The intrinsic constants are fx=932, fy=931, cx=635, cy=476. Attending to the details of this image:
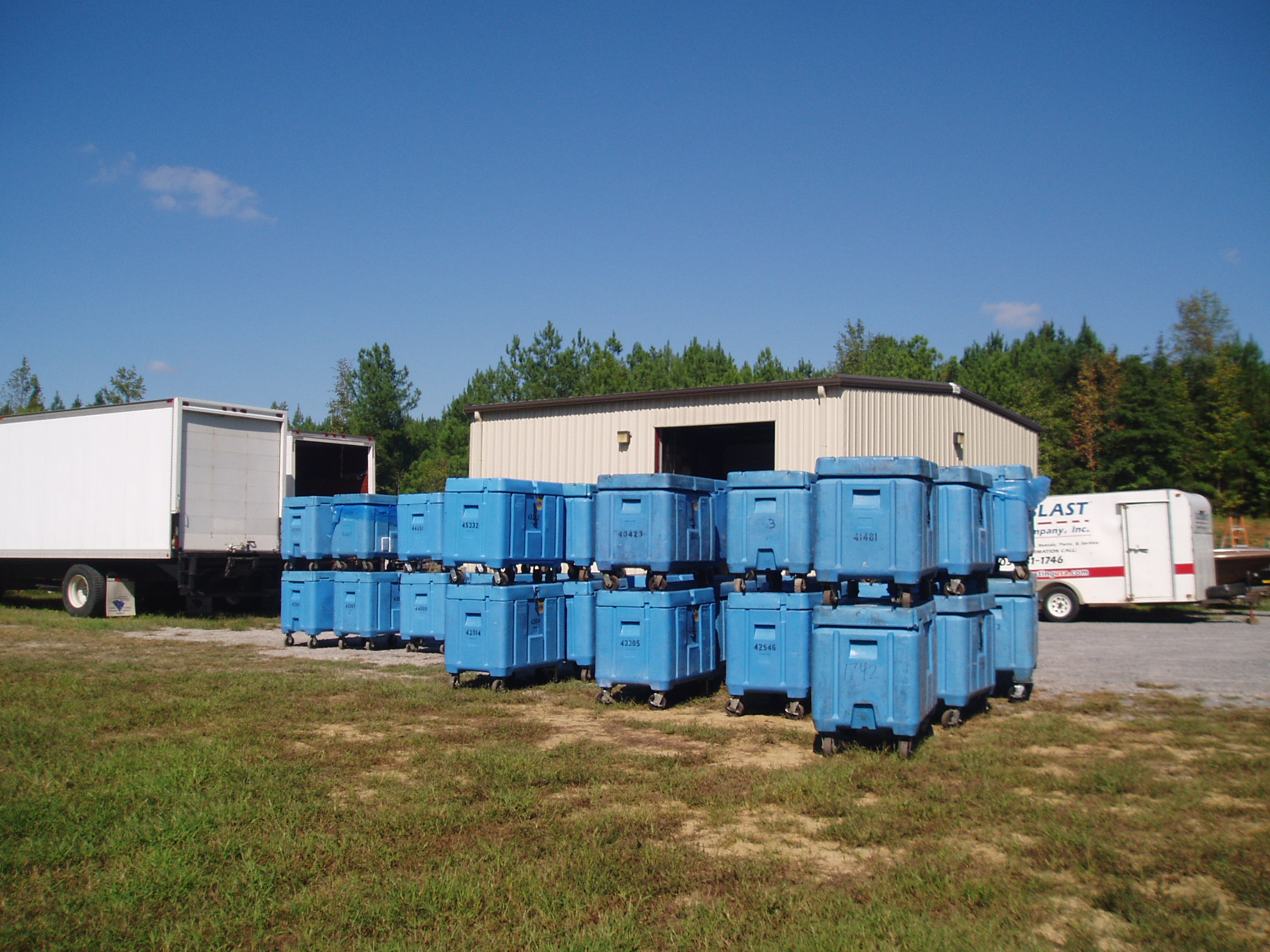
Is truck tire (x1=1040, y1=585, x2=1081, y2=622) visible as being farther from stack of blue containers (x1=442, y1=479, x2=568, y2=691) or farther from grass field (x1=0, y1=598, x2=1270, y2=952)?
stack of blue containers (x1=442, y1=479, x2=568, y2=691)

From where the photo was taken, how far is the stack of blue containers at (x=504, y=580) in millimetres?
10148

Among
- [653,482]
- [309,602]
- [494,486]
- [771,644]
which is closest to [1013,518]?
[771,644]

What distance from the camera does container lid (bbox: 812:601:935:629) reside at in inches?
272

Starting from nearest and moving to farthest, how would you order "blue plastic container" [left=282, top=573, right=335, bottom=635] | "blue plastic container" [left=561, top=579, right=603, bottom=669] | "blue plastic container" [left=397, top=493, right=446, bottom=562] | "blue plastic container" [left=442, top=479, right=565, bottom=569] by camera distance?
"blue plastic container" [left=442, top=479, right=565, bottom=569] → "blue plastic container" [left=561, top=579, right=603, bottom=669] → "blue plastic container" [left=397, top=493, right=446, bottom=562] → "blue plastic container" [left=282, top=573, right=335, bottom=635]

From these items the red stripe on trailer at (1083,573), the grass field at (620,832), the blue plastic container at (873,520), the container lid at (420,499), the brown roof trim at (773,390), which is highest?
the brown roof trim at (773,390)

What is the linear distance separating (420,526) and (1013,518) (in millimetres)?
7768

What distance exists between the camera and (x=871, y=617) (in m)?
6.99

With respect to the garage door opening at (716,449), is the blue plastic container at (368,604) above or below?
below

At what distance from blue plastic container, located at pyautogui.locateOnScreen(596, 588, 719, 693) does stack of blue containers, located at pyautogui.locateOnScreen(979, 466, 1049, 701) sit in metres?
2.98

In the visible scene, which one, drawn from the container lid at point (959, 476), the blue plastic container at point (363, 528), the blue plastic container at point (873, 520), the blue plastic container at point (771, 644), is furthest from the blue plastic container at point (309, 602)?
the container lid at point (959, 476)

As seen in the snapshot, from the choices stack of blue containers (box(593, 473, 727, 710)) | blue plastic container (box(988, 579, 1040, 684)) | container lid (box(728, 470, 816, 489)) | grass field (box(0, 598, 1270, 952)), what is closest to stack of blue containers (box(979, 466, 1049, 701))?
blue plastic container (box(988, 579, 1040, 684))

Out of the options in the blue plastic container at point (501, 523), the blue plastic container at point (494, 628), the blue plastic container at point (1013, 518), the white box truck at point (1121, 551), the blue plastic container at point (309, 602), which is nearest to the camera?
the blue plastic container at point (1013, 518)

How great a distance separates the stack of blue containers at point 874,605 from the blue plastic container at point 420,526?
6339 mm

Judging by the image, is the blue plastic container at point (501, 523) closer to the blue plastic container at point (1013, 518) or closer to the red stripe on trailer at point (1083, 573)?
the blue plastic container at point (1013, 518)
